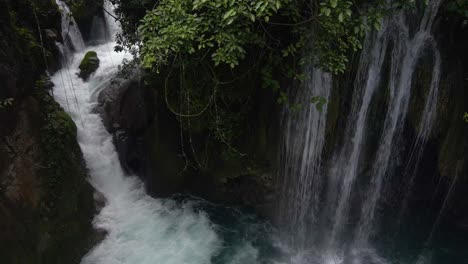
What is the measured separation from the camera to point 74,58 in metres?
11.3

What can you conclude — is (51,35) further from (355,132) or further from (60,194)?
(355,132)

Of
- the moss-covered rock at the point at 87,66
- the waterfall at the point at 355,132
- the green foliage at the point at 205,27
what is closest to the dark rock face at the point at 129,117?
the moss-covered rock at the point at 87,66

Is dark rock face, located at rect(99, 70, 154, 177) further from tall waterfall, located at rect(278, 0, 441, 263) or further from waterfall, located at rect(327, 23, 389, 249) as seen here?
waterfall, located at rect(327, 23, 389, 249)

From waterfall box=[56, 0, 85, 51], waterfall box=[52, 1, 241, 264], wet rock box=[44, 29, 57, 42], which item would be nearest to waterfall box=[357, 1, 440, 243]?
waterfall box=[52, 1, 241, 264]

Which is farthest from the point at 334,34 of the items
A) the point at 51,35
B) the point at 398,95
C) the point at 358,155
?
the point at 51,35

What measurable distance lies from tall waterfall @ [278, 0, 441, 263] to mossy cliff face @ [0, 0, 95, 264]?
163 inches

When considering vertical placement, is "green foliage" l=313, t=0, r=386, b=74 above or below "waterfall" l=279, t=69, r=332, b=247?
above

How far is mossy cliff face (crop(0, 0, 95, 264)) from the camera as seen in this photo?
18.2 feet

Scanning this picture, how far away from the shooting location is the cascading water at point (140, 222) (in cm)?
670

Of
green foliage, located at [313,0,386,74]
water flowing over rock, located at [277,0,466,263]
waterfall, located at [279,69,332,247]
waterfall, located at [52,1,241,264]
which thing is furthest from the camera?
waterfall, located at [52,1,241,264]

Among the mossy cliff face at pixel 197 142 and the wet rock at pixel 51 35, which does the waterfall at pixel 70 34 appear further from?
the mossy cliff face at pixel 197 142

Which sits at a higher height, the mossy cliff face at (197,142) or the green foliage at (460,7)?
the green foliage at (460,7)

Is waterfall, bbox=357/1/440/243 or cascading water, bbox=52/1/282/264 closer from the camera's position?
waterfall, bbox=357/1/440/243

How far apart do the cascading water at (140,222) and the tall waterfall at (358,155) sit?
1.18 metres
